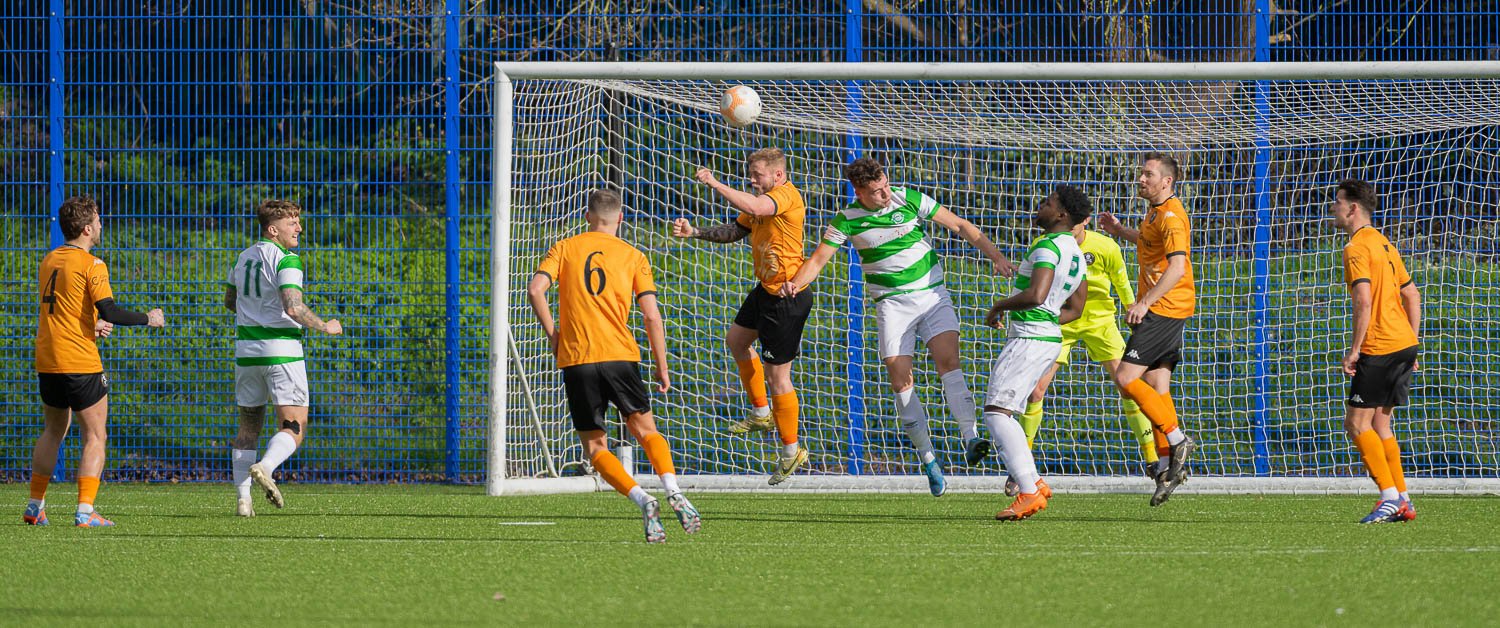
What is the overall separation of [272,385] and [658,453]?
2.57 m

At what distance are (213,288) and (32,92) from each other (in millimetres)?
1976

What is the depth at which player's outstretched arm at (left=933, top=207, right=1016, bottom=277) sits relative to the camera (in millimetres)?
8547

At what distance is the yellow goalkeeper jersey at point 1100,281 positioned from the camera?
938 cm

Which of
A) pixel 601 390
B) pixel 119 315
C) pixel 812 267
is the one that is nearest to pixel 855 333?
pixel 812 267

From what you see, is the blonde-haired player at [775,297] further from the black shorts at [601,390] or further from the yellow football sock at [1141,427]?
the black shorts at [601,390]

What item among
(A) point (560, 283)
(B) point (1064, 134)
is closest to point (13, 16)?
(A) point (560, 283)

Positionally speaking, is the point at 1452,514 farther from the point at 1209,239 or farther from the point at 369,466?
the point at 369,466

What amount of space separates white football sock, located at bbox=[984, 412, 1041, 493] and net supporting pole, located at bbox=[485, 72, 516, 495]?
3452 millimetres

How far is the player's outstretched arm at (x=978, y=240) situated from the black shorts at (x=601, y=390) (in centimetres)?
244

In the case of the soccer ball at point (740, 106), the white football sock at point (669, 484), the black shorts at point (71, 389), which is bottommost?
the white football sock at point (669, 484)

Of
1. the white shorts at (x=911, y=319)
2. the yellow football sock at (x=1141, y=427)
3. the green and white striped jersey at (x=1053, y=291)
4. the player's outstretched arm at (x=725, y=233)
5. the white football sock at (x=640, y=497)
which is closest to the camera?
the white football sock at (x=640, y=497)

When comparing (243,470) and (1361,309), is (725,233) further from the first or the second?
(1361,309)

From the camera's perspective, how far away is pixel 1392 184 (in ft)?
36.7

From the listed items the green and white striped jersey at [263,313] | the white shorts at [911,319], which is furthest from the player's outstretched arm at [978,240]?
the green and white striped jersey at [263,313]
